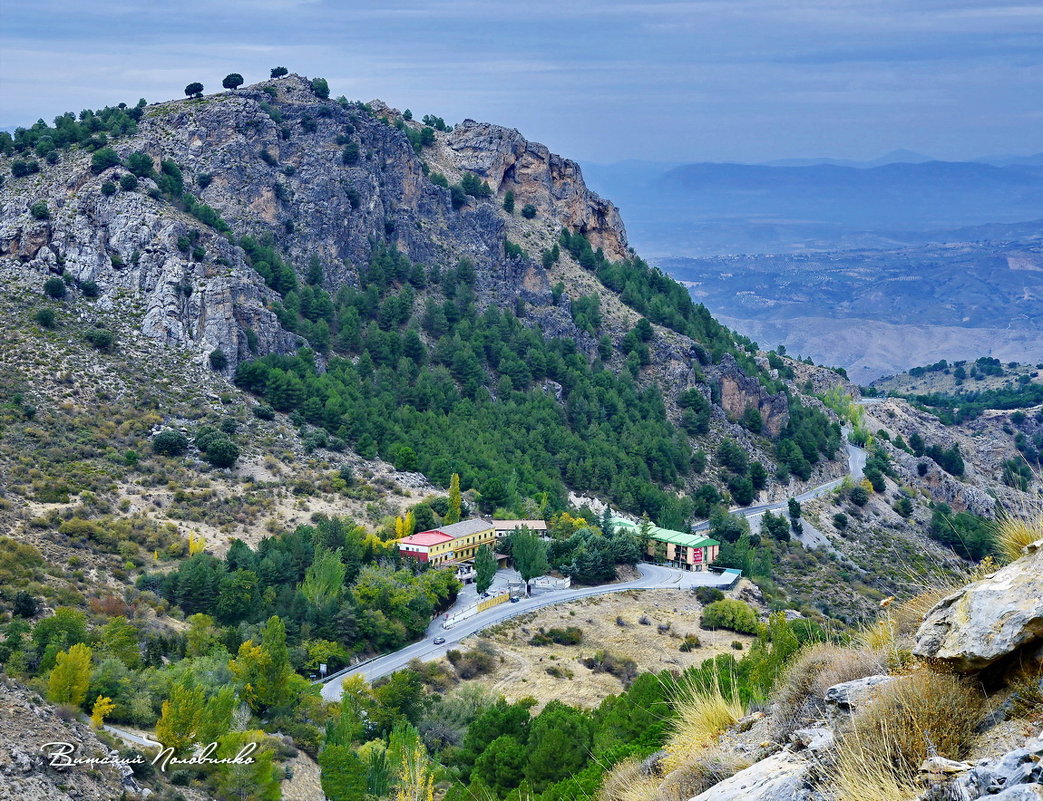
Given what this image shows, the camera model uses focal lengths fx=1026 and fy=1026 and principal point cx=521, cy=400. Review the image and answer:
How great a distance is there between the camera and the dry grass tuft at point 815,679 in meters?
11.0

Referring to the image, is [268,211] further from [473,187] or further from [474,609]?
[474,609]

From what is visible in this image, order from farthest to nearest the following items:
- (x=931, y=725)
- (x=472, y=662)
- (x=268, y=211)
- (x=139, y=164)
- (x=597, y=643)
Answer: (x=268, y=211) < (x=139, y=164) < (x=597, y=643) < (x=472, y=662) < (x=931, y=725)

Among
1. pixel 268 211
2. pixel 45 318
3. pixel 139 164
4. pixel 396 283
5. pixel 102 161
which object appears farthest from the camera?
pixel 396 283

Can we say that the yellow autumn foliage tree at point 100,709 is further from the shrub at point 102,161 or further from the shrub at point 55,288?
the shrub at point 102,161

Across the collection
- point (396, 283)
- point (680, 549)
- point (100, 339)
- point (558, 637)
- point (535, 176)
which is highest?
point (535, 176)

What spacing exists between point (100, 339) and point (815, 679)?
59499 millimetres

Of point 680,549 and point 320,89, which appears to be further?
point 320,89

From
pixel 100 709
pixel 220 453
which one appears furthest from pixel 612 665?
pixel 220 453

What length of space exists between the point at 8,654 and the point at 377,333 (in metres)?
52.0

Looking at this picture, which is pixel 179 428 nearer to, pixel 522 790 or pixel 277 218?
pixel 277 218

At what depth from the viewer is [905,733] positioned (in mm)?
9016

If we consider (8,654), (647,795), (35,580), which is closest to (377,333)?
(35,580)

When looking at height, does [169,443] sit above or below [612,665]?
above

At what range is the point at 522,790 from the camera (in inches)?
865
